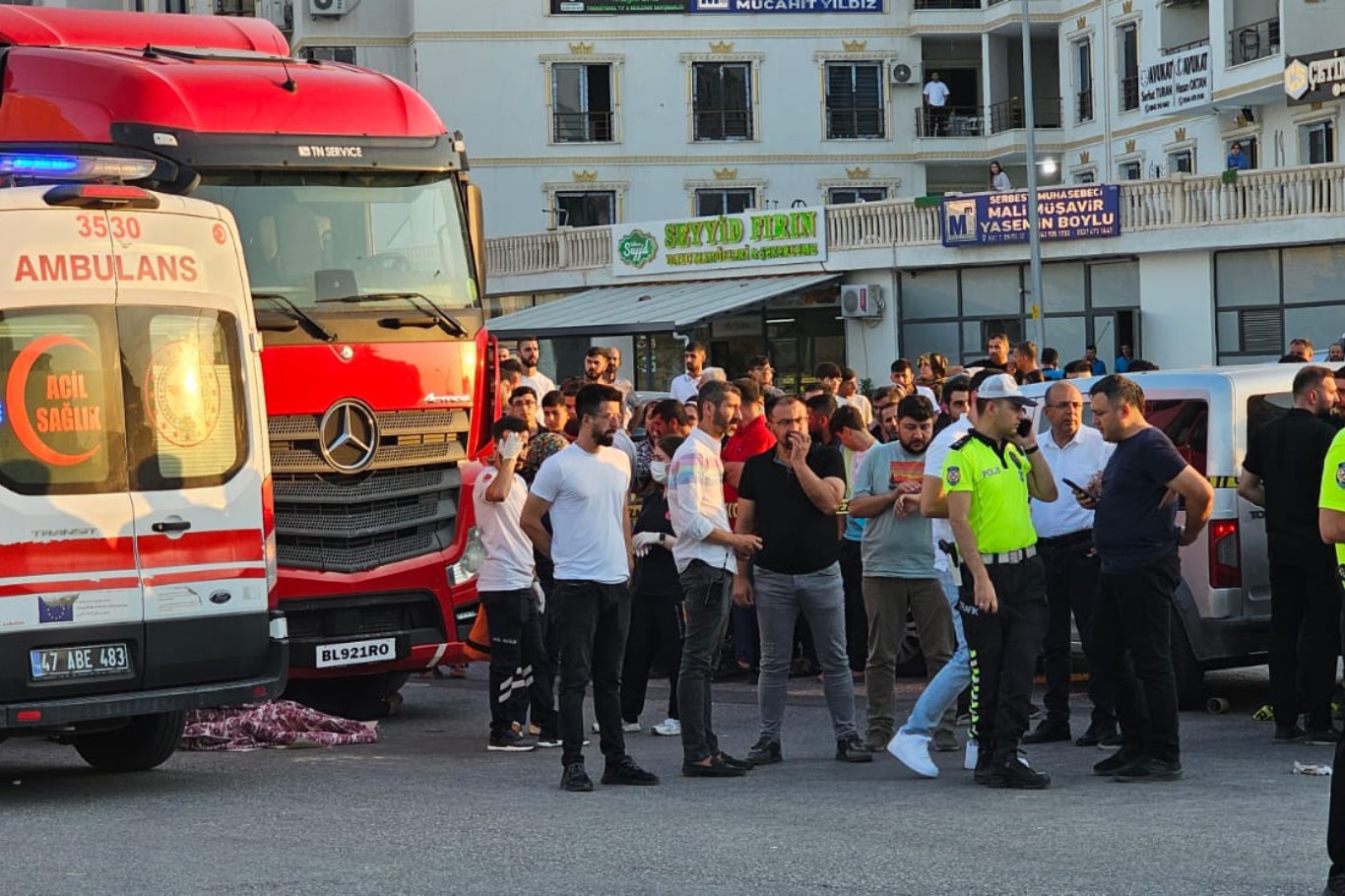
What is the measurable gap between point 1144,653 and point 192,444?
4745 mm

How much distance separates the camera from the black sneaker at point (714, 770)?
11.5m

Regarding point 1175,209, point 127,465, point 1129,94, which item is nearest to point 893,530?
point 127,465

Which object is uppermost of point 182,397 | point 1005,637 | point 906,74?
point 906,74

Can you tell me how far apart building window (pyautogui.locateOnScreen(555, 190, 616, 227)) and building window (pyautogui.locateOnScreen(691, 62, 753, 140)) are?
2.79 m

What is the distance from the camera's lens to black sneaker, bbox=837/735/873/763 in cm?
1196

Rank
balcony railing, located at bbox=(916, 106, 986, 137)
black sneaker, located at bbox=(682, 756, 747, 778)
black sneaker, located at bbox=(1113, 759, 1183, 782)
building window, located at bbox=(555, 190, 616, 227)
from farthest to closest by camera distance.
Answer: balcony railing, located at bbox=(916, 106, 986, 137), building window, located at bbox=(555, 190, 616, 227), black sneaker, located at bbox=(682, 756, 747, 778), black sneaker, located at bbox=(1113, 759, 1183, 782)

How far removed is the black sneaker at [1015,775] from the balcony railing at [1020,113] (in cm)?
4702

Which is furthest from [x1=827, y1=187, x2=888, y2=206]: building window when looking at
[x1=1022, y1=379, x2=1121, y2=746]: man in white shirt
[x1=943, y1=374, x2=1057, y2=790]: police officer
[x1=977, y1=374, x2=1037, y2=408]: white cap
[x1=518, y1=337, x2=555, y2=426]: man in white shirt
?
[x1=943, y1=374, x2=1057, y2=790]: police officer

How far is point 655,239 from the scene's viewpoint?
4769 cm

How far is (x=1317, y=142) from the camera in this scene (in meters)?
43.2

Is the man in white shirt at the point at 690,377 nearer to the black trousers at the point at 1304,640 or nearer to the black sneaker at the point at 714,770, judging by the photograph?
the black trousers at the point at 1304,640

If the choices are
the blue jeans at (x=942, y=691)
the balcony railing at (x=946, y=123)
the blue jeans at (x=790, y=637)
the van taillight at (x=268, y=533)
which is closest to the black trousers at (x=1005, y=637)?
the blue jeans at (x=942, y=691)

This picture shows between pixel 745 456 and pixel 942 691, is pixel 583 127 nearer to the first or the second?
pixel 745 456

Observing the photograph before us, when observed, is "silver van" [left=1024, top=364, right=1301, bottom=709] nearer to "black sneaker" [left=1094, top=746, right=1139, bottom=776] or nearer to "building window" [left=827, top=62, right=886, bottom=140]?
"black sneaker" [left=1094, top=746, right=1139, bottom=776]
